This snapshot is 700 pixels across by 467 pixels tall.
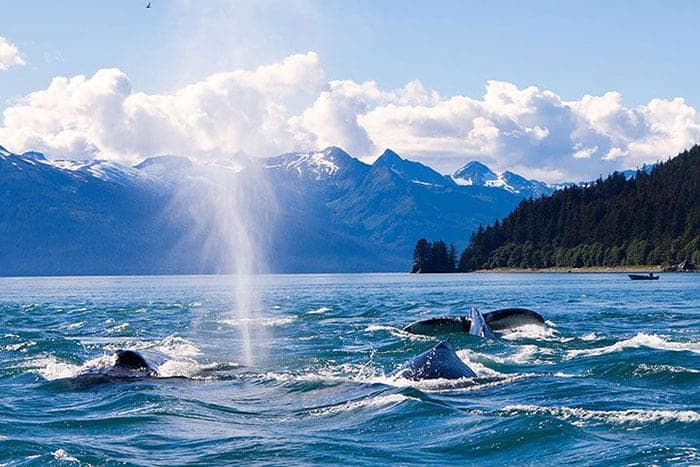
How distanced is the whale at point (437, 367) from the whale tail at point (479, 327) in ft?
32.7

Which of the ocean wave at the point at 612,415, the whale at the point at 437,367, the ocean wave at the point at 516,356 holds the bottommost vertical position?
the ocean wave at the point at 612,415

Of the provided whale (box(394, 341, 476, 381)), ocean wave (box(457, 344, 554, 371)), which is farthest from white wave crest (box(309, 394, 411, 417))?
ocean wave (box(457, 344, 554, 371))

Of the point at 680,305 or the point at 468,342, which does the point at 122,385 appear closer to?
the point at 468,342

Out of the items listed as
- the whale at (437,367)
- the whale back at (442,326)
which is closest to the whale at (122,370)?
the whale at (437,367)

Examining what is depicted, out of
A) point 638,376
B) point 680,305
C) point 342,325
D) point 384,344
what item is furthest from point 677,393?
point 680,305

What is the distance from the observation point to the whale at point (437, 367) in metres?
23.5

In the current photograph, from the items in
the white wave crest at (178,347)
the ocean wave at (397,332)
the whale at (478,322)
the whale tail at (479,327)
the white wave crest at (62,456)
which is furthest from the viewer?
the ocean wave at (397,332)

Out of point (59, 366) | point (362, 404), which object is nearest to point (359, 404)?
point (362, 404)

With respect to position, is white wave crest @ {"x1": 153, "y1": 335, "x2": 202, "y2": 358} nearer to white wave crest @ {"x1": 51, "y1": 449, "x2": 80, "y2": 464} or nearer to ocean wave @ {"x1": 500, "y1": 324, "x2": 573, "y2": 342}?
ocean wave @ {"x1": 500, "y1": 324, "x2": 573, "y2": 342}

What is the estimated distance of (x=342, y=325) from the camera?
46.9 metres

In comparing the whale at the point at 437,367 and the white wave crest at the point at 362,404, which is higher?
the whale at the point at 437,367

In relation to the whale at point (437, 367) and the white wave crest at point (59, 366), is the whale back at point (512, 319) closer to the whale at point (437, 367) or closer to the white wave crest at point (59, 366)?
the whale at point (437, 367)

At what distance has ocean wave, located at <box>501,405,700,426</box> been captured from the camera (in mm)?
17578

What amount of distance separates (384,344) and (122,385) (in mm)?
13139
